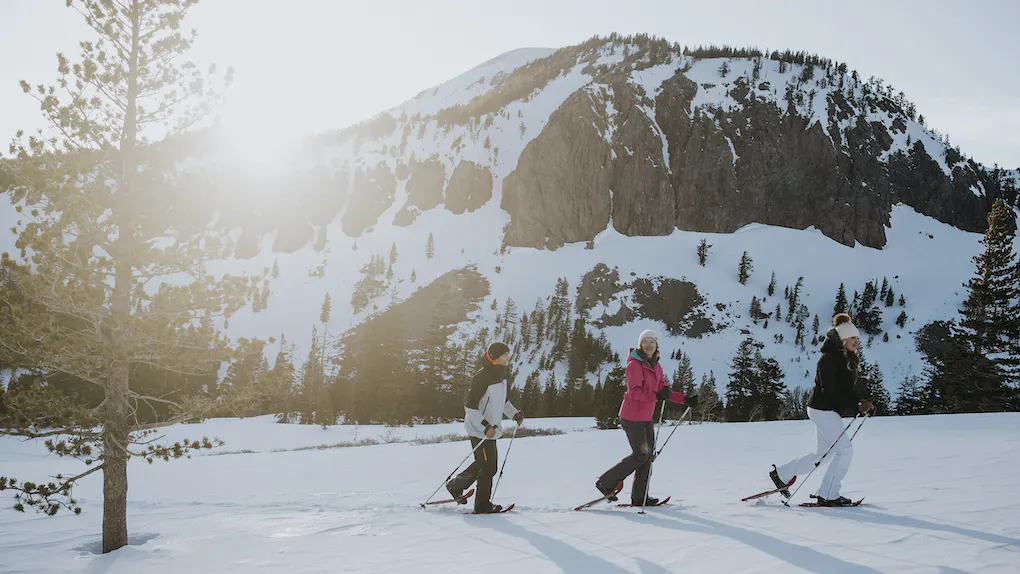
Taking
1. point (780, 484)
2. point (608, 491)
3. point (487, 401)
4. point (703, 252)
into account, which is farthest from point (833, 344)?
point (703, 252)

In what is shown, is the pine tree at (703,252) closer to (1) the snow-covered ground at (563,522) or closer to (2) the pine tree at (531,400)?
(2) the pine tree at (531,400)

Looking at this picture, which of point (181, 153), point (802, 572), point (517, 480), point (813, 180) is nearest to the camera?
point (802, 572)

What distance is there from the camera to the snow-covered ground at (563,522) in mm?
5168

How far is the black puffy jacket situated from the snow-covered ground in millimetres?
1241

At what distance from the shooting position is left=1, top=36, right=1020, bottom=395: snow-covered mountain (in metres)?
91.8

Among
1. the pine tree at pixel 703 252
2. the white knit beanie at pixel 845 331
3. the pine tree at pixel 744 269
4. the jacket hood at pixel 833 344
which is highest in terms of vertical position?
the pine tree at pixel 703 252

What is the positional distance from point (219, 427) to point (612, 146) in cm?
10063

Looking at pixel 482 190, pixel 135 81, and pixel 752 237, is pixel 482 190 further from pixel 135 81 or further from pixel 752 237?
pixel 135 81

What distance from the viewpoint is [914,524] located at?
586 cm

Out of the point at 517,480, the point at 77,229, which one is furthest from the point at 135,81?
the point at 517,480

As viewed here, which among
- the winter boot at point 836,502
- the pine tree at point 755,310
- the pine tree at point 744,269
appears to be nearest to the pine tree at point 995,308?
the winter boot at point 836,502

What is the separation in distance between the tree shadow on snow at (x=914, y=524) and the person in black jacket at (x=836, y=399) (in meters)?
0.41

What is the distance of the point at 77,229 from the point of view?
6.40 metres

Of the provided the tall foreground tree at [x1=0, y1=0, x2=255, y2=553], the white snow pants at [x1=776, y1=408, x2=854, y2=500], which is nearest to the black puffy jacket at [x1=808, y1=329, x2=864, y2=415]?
the white snow pants at [x1=776, y1=408, x2=854, y2=500]
